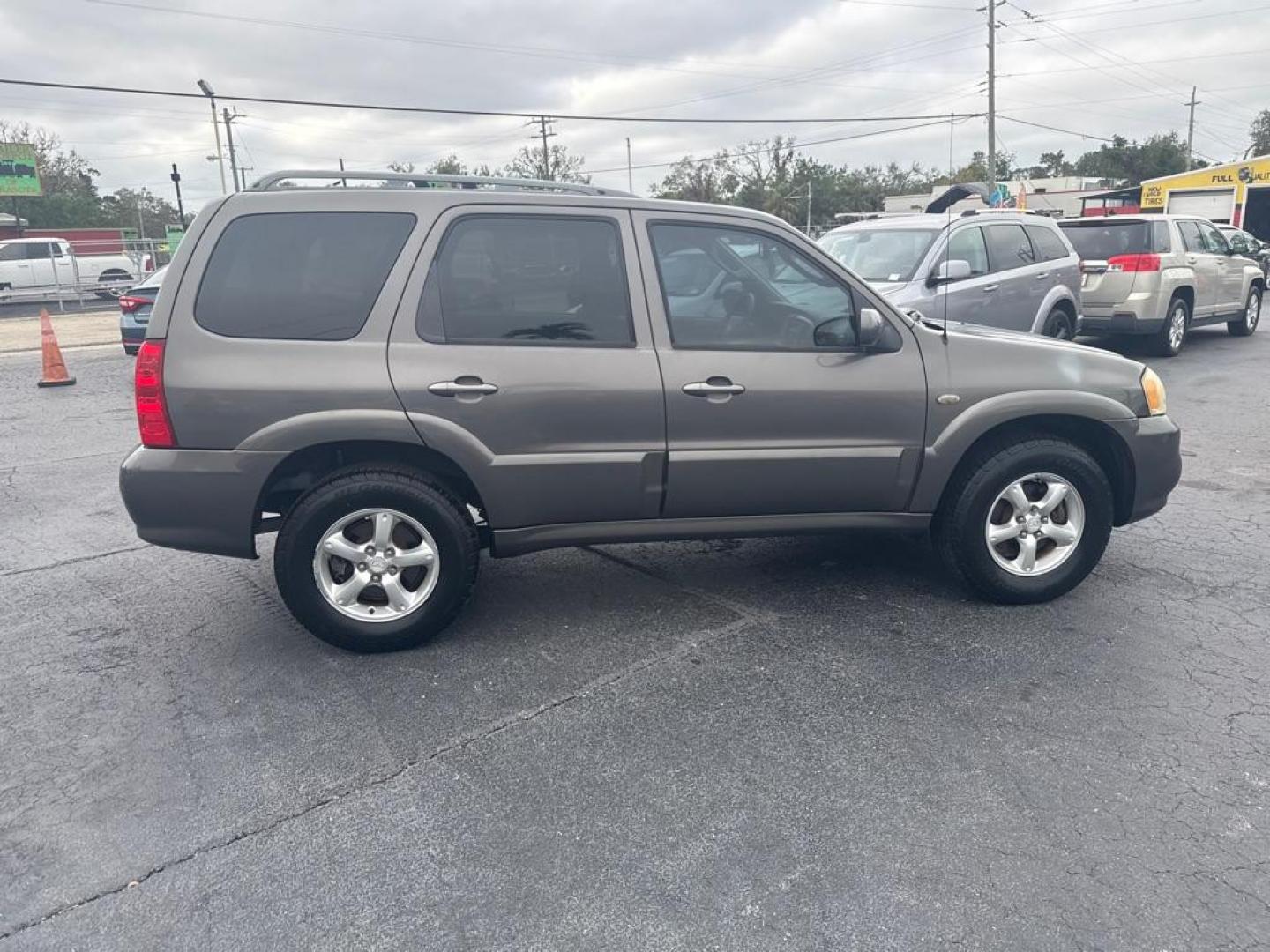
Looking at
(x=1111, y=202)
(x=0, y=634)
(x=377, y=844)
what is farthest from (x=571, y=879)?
(x=1111, y=202)

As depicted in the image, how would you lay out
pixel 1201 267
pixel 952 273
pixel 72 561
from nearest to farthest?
pixel 72 561, pixel 952 273, pixel 1201 267

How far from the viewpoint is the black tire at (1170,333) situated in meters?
12.3

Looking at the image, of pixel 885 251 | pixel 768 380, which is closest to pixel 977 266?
pixel 885 251

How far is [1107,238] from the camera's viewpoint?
12336 mm

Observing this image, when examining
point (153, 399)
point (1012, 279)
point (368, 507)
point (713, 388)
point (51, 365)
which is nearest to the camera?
point (153, 399)

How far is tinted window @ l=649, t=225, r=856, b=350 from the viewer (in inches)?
163

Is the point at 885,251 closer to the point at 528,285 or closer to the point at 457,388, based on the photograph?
the point at 528,285

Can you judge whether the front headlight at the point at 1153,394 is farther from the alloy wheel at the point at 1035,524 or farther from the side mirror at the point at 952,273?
the side mirror at the point at 952,273

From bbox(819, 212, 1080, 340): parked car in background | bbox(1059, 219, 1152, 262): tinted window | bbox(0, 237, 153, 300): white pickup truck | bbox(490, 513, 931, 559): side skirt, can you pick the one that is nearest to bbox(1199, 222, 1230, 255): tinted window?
bbox(1059, 219, 1152, 262): tinted window

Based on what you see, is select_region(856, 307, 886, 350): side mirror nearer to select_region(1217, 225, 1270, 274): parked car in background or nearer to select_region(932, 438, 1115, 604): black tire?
select_region(932, 438, 1115, 604): black tire

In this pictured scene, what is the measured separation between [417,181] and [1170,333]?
37.5 feet

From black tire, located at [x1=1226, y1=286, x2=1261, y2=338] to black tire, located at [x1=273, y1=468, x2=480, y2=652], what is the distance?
1489 centimetres

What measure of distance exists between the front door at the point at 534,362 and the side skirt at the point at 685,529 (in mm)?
66

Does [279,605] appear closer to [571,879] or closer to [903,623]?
[571,879]
